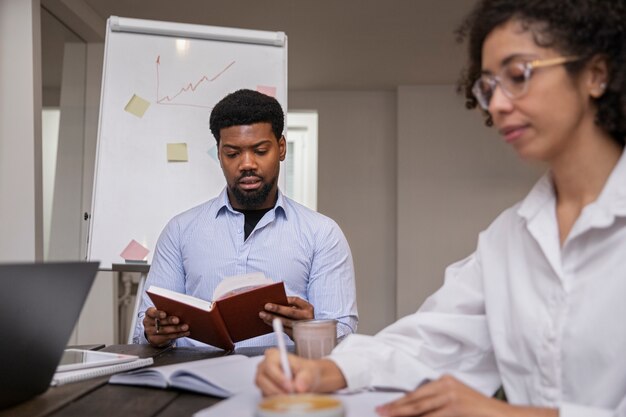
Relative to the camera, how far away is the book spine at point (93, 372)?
122 centimetres

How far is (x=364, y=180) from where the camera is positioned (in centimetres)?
635

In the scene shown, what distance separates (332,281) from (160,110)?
1.22 meters

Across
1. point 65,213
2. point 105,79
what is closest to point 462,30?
point 105,79

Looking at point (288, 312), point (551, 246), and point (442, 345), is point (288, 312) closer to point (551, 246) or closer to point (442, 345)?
point (442, 345)

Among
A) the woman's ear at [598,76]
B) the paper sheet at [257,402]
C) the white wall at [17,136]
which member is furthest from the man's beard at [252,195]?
the white wall at [17,136]

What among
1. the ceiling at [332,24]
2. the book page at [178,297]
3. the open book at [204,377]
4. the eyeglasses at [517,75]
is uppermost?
the ceiling at [332,24]

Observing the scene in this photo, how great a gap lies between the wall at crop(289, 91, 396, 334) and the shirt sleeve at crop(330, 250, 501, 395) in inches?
202

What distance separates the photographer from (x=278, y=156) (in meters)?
2.19

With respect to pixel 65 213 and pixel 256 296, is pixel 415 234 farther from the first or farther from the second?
pixel 256 296

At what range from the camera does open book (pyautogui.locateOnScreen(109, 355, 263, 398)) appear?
1101 mm

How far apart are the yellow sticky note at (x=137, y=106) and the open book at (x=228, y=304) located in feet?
4.69

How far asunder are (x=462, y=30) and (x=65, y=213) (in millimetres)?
3754

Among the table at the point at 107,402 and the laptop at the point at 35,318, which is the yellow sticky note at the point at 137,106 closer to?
the table at the point at 107,402

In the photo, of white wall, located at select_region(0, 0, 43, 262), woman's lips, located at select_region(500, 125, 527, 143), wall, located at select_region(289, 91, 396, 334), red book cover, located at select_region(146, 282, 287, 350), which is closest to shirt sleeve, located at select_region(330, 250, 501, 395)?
woman's lips, located at select_region(500, 125, 527, 143)
